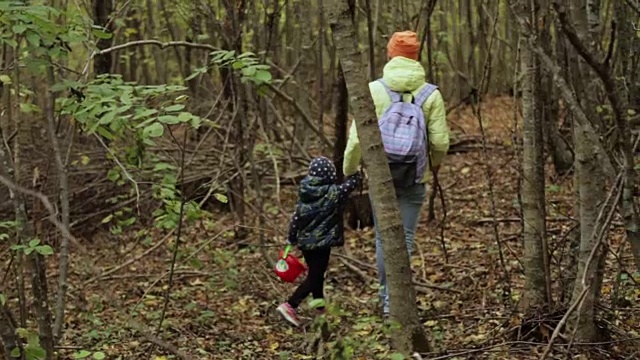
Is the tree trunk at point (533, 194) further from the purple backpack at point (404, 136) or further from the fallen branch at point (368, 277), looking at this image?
the fallen branch at point (368, 277)

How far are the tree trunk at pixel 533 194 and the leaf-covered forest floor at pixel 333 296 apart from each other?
0.53 ft

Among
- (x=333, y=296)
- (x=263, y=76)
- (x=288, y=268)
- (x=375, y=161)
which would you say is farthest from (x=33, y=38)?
(x=333, y=296)

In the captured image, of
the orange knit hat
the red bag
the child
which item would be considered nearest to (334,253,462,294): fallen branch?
the child

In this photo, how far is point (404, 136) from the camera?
5273 millimetres

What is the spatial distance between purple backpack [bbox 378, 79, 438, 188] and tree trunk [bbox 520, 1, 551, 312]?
71 cm

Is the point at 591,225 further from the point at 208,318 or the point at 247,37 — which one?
the point at 247,37

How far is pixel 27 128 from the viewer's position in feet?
31.8

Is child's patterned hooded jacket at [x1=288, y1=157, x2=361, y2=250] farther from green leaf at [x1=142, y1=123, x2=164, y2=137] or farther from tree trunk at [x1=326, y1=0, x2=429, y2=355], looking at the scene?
green leaf at [x1=142, y1=123, x2=164, y2=137]

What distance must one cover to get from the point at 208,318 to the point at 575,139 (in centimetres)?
339

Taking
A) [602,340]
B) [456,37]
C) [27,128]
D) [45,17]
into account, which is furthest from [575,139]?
[456,37]

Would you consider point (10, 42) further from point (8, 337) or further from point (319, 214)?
point (319, 214)

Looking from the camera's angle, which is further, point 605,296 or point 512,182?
point 512,182

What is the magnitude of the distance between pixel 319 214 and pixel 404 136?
957mm

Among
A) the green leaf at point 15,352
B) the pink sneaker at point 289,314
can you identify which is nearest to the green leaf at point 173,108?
the green leaf at point 15,352
